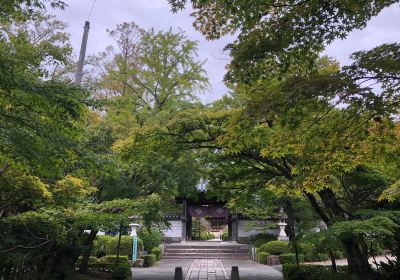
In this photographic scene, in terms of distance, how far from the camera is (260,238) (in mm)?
27219

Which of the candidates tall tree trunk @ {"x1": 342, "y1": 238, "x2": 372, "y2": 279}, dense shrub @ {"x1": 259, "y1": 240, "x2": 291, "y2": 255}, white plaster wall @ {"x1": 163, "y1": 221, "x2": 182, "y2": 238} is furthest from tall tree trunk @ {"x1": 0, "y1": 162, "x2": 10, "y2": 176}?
white plaster wall @ {"x1": 163, "y1": 221, "x2": 182, "y2": 238}

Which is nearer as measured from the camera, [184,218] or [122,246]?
[122,246]

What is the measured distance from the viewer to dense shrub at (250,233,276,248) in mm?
25938

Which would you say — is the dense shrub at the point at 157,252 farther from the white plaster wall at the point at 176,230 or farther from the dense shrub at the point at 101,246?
the white plaster wall at the point at 176,230

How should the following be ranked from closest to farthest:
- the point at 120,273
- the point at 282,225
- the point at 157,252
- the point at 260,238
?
the point at 120,273 → the point at 157,252 → the point at 282,225 → the point at 260,238

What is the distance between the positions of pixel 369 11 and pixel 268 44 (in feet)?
5.55

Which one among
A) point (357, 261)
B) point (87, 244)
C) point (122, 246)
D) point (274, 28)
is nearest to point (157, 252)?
point (122, 246)

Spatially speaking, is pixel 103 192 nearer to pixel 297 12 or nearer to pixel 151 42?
pixel 151 42

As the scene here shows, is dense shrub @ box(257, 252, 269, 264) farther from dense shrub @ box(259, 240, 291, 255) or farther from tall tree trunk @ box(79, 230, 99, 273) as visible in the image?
tall tree trunk @ box(79, 230, 99, 273)

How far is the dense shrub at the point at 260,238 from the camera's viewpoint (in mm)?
25938

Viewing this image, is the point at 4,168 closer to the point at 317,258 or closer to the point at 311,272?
the point at 311,272

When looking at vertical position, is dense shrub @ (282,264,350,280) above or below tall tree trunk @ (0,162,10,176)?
below

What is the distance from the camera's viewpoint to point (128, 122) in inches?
582

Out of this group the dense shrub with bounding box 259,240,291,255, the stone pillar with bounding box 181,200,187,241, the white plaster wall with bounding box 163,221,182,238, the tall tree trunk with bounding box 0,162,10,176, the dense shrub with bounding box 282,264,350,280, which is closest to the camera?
the tall tree trunk with bounding box 0,162,10,176
